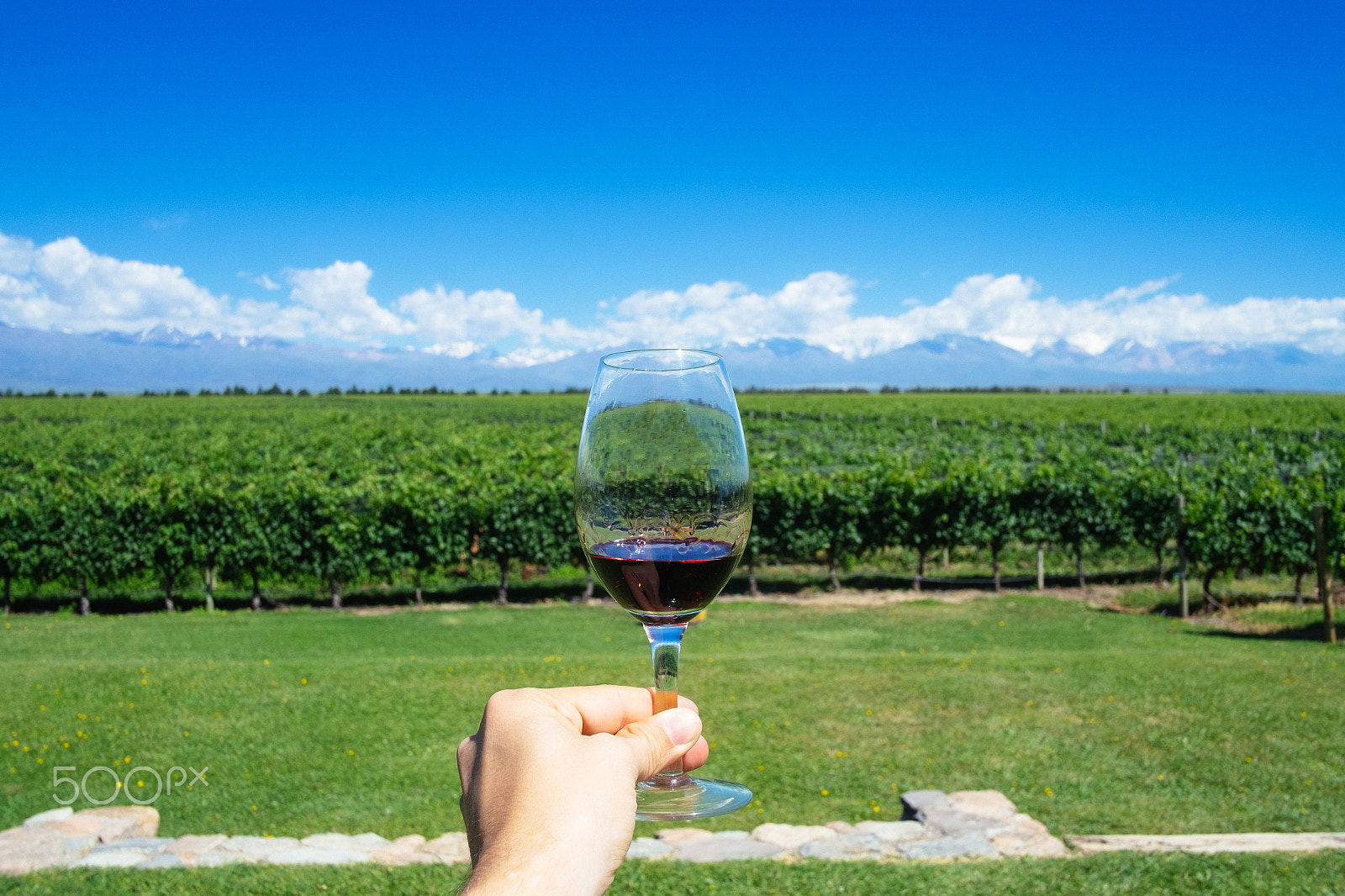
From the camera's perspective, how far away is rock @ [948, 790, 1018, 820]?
211 inches

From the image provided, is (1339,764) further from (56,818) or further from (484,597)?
(484,597)

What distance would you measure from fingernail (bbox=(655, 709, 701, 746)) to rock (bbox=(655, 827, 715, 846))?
4133mm

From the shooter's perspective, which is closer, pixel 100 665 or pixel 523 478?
pixel 100 665

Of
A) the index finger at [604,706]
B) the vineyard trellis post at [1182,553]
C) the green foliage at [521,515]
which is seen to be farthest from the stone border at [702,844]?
the green foliage at [521,515]

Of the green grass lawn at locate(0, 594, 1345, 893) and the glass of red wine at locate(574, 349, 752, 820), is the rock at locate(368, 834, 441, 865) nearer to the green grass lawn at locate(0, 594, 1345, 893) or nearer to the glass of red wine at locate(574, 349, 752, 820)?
the green grass lawn at locate(0, 594, 1345, 893)

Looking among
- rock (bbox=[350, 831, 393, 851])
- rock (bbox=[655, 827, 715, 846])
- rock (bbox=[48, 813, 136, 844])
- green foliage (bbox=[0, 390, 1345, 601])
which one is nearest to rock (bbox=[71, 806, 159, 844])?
rock (bbox=[48, 813, 136, 844])

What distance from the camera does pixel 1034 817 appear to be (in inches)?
221

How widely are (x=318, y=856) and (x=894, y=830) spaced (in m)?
3.29

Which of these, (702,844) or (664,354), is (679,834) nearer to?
(702,844)

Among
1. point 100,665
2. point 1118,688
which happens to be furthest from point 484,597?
point 1118,688

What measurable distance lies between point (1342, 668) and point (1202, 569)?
6936 millimetres

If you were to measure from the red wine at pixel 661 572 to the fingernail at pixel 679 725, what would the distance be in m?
0.16

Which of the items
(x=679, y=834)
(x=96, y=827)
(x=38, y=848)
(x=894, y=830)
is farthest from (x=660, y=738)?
(x=96, y=827)

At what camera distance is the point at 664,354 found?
4.58 ft
